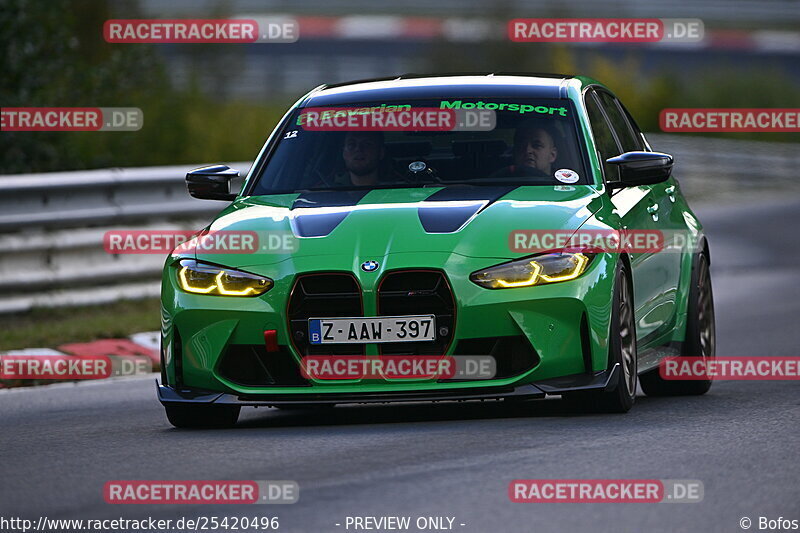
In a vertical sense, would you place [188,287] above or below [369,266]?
below

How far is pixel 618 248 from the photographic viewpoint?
8039 millimetres

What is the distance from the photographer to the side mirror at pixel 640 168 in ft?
28.4

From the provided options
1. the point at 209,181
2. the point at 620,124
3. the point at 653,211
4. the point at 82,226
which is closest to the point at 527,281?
the point at 653,211

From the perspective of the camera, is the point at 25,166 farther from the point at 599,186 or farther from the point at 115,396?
the point at 599,186

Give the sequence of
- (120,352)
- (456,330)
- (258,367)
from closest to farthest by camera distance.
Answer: (456,330)
(258,367)
(120,352)

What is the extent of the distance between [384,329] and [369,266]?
276 mm

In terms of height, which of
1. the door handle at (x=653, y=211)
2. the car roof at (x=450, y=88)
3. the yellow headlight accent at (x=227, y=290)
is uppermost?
the car roof at (x=450, y=88)

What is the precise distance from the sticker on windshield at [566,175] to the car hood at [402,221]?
181mm

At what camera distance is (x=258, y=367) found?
7.80 metres

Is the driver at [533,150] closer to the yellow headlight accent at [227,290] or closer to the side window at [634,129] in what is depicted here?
the yellow headlight accent at [227,290]

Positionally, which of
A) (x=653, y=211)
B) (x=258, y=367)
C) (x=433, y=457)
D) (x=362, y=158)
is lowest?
(x=258, y=367)

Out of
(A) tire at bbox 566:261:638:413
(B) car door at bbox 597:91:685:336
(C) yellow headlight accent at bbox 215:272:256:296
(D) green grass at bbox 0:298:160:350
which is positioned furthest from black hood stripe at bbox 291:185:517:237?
(D) green grass at bbox 0:298:160:350

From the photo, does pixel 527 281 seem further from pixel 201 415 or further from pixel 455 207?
pixel 201 415

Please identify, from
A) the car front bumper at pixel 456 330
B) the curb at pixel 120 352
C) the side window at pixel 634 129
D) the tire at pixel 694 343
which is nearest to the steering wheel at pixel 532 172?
the car front bumper at pixel 456 330
